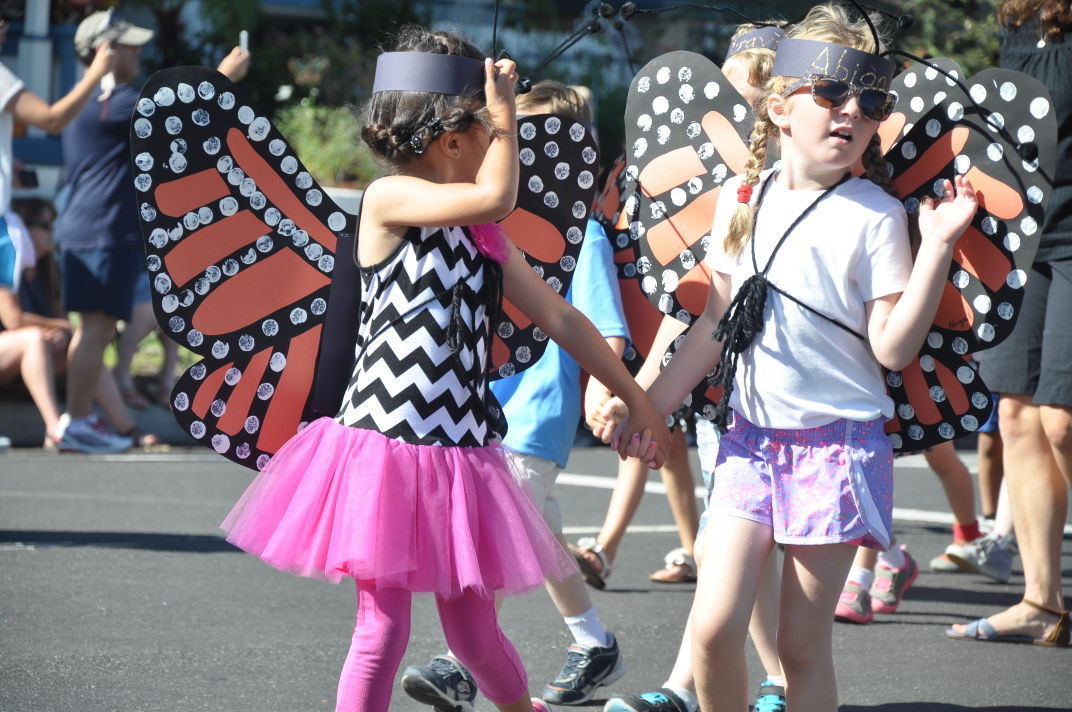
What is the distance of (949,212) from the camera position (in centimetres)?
325

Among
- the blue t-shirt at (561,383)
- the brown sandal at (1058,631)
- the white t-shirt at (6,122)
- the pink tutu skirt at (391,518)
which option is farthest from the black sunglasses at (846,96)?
the white t-shirt at (6,122)

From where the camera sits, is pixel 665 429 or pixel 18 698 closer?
pixel 665 429

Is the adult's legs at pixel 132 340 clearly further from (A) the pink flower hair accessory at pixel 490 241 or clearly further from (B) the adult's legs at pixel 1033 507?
(A) the pink flower hair accessory at pixel 490 241

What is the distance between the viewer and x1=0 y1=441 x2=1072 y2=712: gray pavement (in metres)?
4.35

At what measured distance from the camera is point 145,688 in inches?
167

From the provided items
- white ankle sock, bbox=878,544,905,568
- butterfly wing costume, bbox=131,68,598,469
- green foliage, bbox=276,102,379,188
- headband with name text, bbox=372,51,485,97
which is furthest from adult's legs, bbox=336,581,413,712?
green foliage, bbox=276,102,379,188

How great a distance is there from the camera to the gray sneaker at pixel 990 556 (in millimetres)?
6113

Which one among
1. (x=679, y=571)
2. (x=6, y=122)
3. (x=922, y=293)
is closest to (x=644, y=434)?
(x=922, y=293)

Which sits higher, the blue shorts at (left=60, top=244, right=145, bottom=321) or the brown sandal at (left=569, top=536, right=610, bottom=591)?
the blue shorts at (left=60, top=244, right=145, bottom=321)

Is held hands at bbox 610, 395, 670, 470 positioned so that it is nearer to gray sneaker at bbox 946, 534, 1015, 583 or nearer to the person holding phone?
gray sneaker at bbox 946, 534, 1015, 583

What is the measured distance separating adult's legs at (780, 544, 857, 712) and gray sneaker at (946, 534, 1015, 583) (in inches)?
Answer: 122

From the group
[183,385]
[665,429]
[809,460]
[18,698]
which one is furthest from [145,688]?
[809,460]

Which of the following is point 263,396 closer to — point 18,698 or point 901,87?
point 18,698

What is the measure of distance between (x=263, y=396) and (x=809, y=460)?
1.34 m
